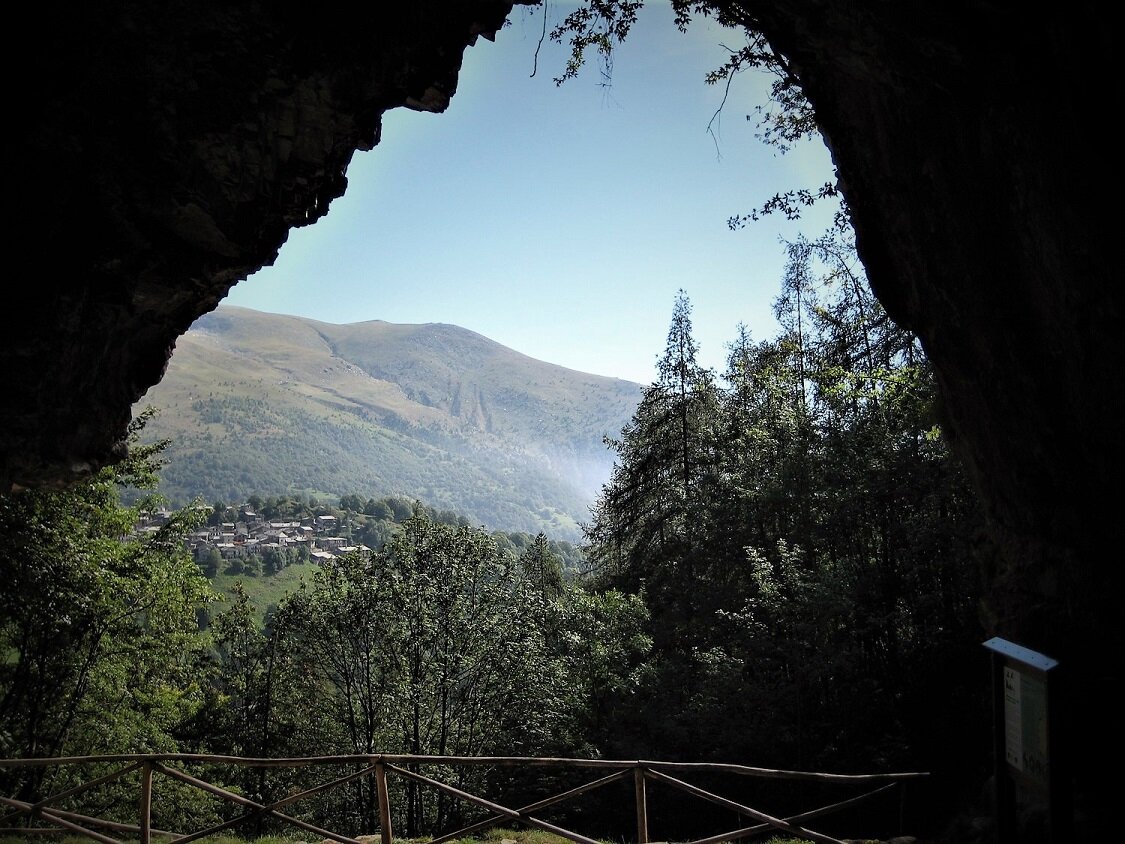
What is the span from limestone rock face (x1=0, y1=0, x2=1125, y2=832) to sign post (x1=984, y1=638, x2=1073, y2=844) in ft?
1.36

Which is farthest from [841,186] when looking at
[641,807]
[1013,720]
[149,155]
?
[149,155]

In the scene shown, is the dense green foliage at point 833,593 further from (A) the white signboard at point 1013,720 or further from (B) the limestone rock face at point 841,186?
(A) the white signboard at point 1013,720

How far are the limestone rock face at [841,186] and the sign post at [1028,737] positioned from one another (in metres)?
0.42

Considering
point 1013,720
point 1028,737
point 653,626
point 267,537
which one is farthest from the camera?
point 267,537

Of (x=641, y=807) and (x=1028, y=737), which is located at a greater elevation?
(x=1028, y=737)

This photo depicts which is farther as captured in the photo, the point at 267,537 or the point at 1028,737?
the point at 267,537

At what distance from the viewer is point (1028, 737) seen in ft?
11.5

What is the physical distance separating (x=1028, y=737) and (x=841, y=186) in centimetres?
488

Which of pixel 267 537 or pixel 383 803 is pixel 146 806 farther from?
pixel 267 537

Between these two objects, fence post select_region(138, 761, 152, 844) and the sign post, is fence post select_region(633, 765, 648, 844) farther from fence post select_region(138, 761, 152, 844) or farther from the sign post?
fence post select_region(138, 761, 152, 844)

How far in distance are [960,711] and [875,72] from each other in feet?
36.1

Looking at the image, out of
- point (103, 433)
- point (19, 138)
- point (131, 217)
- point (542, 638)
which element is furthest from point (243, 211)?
point (542, 638)

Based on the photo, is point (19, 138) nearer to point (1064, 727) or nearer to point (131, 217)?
point (131, 217)

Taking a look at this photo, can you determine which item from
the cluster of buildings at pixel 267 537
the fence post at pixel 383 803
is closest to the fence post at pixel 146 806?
the fence post at pixel 383 803
